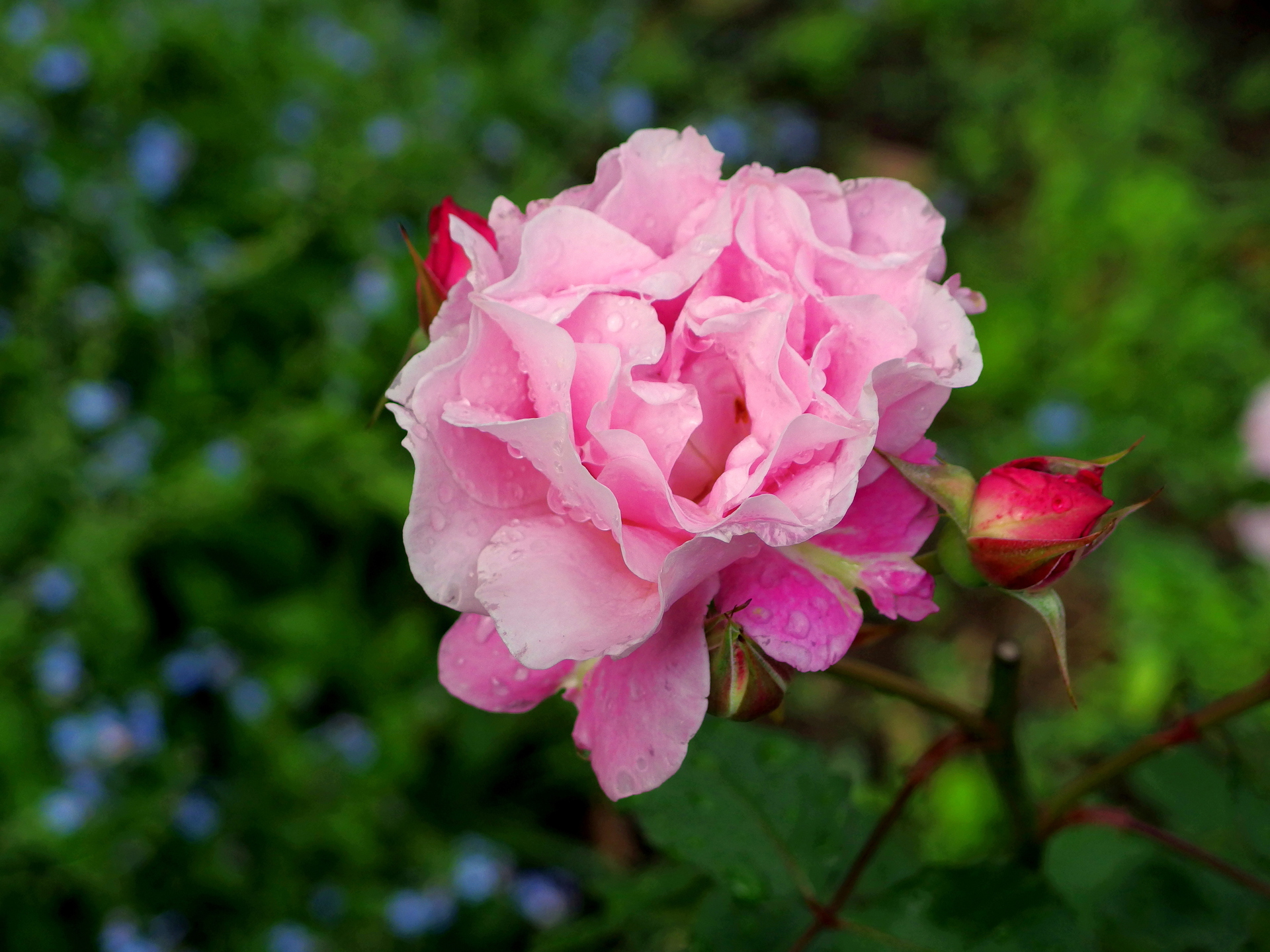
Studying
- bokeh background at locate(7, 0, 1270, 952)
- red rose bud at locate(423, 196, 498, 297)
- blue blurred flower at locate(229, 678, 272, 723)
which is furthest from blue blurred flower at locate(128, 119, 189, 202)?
red rose bud at locate(423, 196, 498, 297)

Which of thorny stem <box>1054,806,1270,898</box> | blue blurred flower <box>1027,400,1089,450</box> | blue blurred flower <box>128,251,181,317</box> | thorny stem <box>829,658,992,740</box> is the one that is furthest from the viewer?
blue blurred flower <box>1027,400,1089,450</box>

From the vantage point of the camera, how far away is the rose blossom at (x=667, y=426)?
0.46 m

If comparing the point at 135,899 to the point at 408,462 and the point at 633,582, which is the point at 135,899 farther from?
the point at 633,582

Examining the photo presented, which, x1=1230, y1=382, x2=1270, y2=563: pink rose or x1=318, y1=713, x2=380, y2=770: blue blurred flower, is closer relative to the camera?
x1=318, y1=713, x2=380, y2=770: blue blurred flower

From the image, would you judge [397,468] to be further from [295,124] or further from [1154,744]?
[1154,744]

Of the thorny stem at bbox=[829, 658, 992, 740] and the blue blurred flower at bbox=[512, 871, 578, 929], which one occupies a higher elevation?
the thorny stem at bbox=[829, 658, 992, 740]

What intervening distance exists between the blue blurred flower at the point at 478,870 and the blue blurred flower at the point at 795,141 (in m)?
1.80

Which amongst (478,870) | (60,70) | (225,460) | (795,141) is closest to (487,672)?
(478,870)

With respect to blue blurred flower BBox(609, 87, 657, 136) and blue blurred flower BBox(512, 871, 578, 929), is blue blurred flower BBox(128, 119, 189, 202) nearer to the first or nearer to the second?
Result: blue blurred flower BBox(609, 87, 657, 136)

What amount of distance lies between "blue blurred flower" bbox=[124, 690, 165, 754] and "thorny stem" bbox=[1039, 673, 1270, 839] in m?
1.29

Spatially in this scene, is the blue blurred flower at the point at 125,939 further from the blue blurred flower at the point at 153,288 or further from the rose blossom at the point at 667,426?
the rose blossom at the point at 667,426

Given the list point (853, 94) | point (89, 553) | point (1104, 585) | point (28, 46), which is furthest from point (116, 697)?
point (853, 94)

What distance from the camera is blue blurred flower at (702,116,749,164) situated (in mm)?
2471

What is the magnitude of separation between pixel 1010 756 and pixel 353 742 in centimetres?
116
